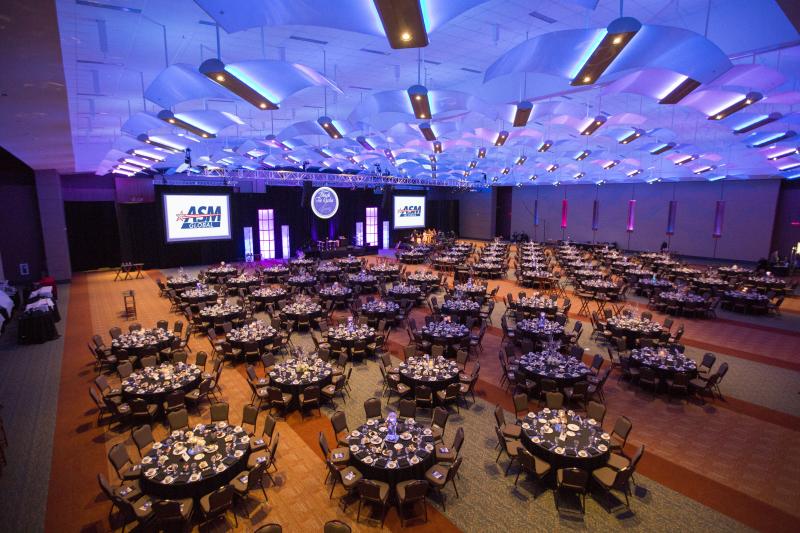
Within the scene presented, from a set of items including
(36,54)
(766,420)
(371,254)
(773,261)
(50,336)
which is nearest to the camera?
(36,54)

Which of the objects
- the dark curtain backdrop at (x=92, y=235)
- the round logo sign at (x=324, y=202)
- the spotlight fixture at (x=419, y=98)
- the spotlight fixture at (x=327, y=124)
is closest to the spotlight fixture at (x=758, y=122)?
the spotlight fixture at (x=419, y=98)

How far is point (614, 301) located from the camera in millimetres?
17188

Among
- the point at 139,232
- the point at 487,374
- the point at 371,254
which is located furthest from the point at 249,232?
the point at 487,374

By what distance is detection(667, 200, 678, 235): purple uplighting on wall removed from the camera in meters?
29.3

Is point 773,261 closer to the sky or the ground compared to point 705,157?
closer to the ground

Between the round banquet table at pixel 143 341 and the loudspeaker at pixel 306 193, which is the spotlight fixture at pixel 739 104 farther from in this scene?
the loudspeaker at pixel 306 193

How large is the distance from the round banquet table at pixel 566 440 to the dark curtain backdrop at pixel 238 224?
24.4 m

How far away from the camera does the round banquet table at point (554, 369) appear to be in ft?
27.8

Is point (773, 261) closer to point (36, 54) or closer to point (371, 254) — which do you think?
point (371, 254)

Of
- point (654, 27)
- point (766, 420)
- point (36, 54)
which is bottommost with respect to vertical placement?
point (766, 420)

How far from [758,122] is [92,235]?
31.1 m

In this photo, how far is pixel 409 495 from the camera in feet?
17.5

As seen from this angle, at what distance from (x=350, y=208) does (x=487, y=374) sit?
25.0m

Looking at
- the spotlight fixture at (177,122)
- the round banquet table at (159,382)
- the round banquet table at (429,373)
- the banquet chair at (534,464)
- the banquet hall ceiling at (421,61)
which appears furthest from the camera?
the round banquet table at (429,373)
